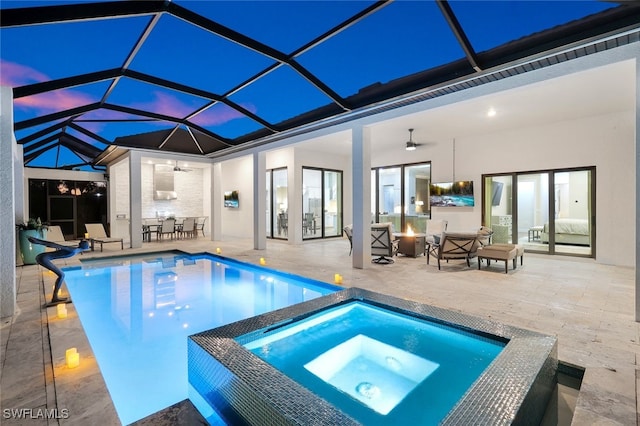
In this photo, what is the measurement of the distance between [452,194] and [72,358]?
9437mm

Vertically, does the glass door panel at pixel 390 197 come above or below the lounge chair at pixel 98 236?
above

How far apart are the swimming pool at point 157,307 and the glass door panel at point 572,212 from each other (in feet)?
22.8

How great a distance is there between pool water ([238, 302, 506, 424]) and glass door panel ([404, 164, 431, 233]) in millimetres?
7204

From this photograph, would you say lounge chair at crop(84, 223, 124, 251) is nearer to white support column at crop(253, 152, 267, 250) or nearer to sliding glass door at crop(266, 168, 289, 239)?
white support column at crop(253, 152, 267, 250)

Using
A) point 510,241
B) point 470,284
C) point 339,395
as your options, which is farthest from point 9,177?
point 510,241

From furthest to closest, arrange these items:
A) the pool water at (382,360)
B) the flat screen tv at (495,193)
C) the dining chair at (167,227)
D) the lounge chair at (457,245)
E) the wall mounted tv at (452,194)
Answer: the dining chair at (167,227)
the wall mounted tv at (452,194)
the flat screen tv at (495,193)
the lounge chair at (457,245)
the pool water at (382,360)

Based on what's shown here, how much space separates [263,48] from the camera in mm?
4312

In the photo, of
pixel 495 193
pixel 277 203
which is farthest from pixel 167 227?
pixel 495 193

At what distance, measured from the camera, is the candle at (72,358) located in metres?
2.51

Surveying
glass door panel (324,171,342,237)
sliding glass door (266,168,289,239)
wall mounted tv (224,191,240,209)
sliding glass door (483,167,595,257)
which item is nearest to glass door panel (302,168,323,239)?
glass door panel (324,171,342,237)

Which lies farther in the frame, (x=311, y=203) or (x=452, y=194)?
(x=311, y=203)

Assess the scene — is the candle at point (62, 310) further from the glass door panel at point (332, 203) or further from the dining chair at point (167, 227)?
the glass door panel at point (332, 203)

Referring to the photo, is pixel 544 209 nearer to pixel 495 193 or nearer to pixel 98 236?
pixel 495 193

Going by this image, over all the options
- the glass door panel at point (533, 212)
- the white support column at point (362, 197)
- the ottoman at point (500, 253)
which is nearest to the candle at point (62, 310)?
the white support column at point (362, 197)
